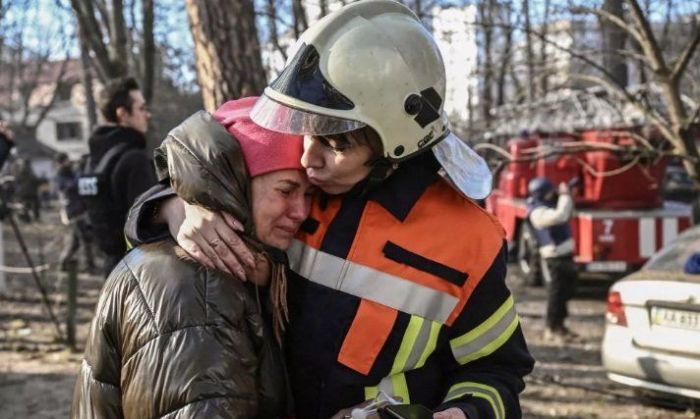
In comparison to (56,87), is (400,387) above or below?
below

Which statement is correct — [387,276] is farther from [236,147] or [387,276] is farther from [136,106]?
[136,106]

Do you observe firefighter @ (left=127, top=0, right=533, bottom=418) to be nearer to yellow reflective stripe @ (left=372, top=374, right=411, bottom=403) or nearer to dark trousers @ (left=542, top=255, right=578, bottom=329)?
yellow reflective stripe @ (left=372, top=374, right=411, bottom=403)

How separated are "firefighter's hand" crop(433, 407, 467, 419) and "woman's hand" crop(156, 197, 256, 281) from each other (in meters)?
0.52

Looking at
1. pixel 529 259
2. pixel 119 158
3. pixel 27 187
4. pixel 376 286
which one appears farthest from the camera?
pixel 27 187

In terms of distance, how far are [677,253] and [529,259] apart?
17.5 feet

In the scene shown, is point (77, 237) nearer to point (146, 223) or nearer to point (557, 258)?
point (557, 258)

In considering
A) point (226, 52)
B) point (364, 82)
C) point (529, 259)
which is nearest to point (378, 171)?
point (364, 82)

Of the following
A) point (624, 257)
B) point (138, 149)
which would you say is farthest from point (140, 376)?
point (624, 257)

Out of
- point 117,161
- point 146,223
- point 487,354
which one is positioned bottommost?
point 487,354

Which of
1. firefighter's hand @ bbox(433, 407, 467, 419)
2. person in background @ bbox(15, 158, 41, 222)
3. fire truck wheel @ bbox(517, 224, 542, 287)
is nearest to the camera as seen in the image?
firefighter's hand @ bbox(433, 407, 467, 419)

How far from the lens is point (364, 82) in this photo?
5.60ft

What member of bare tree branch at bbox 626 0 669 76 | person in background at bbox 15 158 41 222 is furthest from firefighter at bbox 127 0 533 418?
person in background at bbox 15 158 41 222

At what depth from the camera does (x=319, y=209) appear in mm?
1811

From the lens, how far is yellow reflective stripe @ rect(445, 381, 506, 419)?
1808 mm
